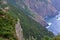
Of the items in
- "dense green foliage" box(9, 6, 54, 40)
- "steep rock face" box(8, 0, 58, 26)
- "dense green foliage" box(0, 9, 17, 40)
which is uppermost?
"steep rock face" box(8, 0, 58, 26)

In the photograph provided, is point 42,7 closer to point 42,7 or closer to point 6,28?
point 42,7

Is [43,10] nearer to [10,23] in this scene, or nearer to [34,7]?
[34,7]

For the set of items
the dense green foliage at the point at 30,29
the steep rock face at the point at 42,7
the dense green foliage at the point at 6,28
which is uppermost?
the steep rock face at the point at 42,7

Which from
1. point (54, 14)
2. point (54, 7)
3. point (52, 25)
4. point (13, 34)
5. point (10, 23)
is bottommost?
point (13, 34)

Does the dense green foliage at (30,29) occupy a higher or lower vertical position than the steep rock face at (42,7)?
lower

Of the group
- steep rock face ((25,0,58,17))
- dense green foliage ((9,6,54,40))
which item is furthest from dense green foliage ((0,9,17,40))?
steep rock face ((25,0,58,17))

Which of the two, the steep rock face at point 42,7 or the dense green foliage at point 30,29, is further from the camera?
the steep rock face at point 42,7

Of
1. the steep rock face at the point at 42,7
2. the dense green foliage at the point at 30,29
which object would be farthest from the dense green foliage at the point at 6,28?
the steep rock face at the point at 42,7

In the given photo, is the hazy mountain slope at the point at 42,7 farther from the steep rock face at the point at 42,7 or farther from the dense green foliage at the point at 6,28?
the dense green foliage at the point at 6,28

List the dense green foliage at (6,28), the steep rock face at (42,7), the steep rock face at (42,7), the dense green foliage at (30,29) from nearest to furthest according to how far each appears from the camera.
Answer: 1. the dense green foliage at (6,28)
2. the dense green foliage at (30,29)
3. the steep rock face at (42,7)
4. the steep rock face at (42,7)

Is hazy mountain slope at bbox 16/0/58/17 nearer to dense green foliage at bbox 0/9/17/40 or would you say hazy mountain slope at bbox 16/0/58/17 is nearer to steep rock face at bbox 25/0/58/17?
steep rock face at bbox 25/0/58/17

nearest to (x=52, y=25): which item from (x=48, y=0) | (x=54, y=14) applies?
(x=54, y=14)
